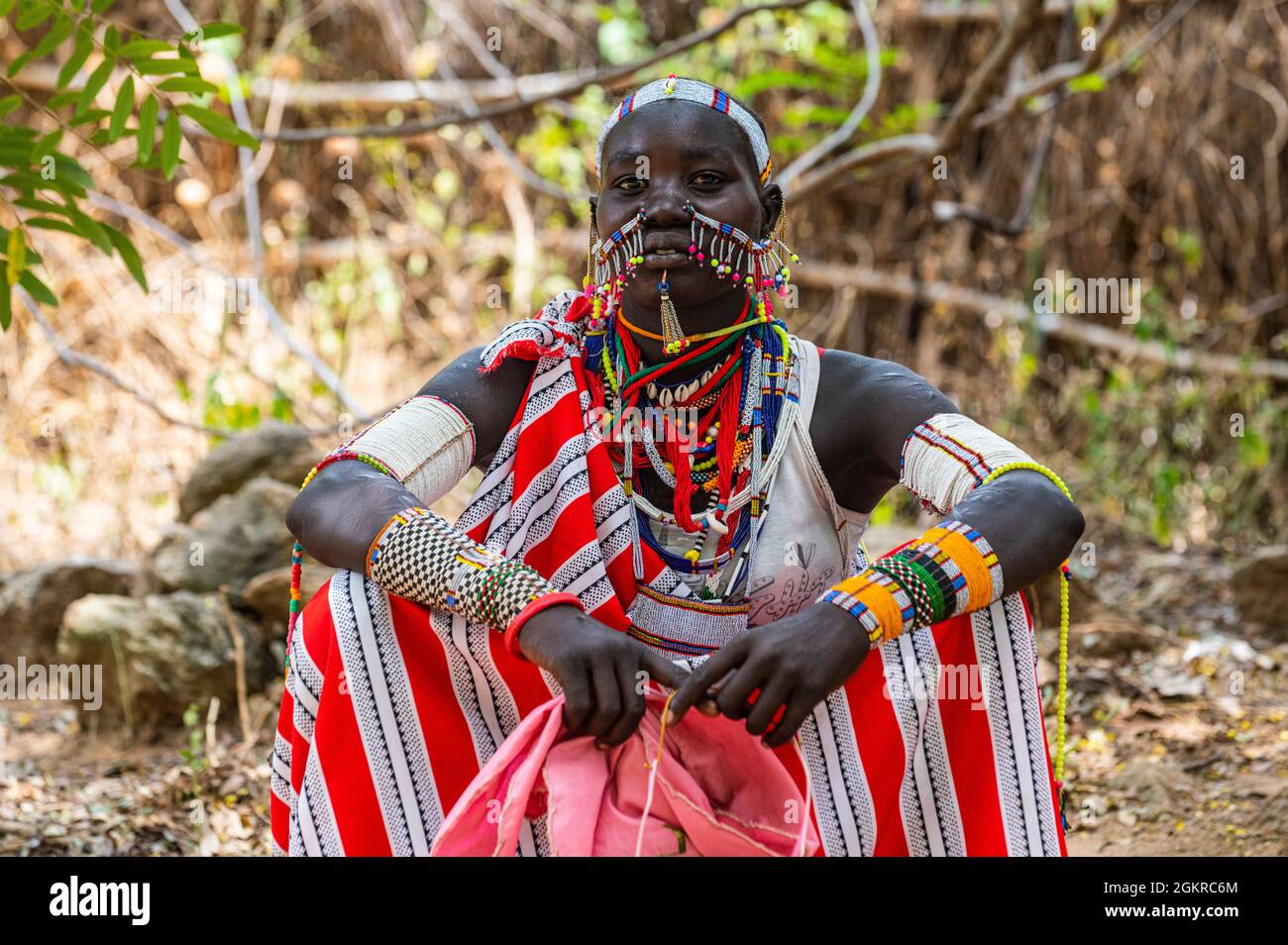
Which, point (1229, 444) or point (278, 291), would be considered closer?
point (1229, 444)

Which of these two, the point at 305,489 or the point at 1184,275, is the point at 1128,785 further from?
the point at 1184,275

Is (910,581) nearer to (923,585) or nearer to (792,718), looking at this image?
(923,585)

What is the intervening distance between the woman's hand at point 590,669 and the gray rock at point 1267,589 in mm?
3201

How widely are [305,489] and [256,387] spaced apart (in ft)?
14.7

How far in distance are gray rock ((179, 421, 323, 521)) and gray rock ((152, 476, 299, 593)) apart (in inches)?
10.3

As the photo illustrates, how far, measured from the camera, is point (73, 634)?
4.05m

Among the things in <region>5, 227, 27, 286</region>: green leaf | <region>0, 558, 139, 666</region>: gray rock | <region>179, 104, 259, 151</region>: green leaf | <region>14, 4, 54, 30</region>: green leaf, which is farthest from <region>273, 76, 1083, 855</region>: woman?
<region>0, 558, 139, 666</region>: gray rock

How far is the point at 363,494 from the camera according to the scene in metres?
2.41

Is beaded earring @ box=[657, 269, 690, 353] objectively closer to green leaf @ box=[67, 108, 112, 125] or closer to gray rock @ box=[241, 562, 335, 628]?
green leaf @ box=[67, 108, 112, 125]

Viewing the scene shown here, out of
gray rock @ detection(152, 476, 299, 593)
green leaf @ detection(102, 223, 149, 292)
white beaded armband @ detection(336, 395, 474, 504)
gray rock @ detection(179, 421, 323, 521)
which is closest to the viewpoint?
white beaded armband @ detection(336, 395, 474, 504)

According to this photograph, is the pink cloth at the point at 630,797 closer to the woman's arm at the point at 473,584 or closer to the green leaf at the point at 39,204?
the woman's arm at the point at 473,584

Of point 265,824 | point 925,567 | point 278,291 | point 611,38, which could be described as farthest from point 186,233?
point 925,567

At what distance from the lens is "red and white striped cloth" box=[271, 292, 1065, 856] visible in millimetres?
2281
